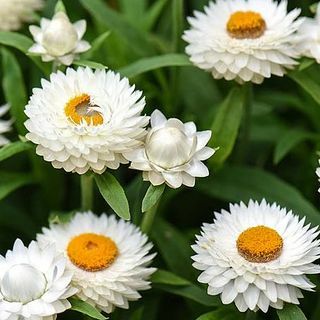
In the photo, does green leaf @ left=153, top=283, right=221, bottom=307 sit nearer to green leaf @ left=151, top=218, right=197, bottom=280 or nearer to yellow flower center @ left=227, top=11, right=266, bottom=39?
green leaf @ left=151, top=218, right=197, bottom=280

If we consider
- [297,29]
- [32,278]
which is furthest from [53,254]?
[297,29]

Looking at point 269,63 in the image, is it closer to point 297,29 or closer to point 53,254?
point 297,29

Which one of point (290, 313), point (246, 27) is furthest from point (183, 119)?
point (290, 313)

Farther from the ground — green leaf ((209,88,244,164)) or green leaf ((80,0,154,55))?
green leaf ((80,0,154,55))

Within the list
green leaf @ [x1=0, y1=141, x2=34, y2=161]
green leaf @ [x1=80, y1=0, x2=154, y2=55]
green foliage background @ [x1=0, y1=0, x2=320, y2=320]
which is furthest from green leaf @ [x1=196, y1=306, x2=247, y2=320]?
green leaf @ [x1=80, y1=0, x2=154, y2=55]

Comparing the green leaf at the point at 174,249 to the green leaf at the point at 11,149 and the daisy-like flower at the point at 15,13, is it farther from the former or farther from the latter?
the daisy-like flower at the point at 15,13

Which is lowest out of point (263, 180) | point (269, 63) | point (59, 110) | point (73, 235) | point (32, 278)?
point (32, 278)
